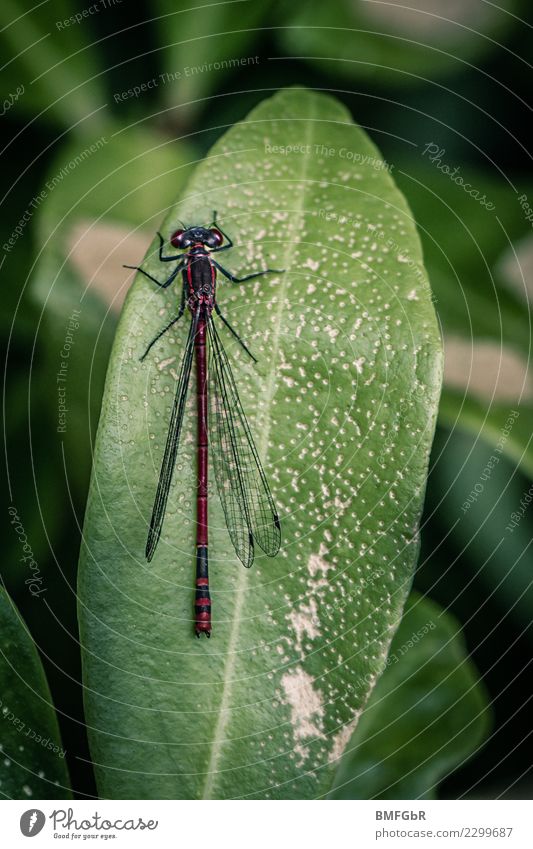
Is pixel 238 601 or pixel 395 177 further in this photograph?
pixel 395 177

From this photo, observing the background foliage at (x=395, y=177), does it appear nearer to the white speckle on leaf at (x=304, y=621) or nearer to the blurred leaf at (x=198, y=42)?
the blurred leaf at (x=198, y=42)

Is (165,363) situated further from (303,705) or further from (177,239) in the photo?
(303,705)

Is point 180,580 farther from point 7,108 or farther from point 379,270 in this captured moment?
point 7,108

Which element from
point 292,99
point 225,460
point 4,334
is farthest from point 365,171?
point 4,334

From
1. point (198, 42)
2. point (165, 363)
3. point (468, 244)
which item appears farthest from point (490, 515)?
point (198, 42)

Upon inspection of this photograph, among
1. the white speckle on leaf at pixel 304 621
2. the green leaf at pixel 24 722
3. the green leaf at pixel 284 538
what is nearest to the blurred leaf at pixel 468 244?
the green leaf at pixel 284 538
